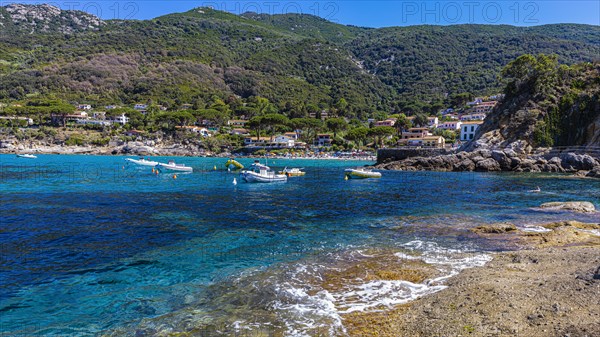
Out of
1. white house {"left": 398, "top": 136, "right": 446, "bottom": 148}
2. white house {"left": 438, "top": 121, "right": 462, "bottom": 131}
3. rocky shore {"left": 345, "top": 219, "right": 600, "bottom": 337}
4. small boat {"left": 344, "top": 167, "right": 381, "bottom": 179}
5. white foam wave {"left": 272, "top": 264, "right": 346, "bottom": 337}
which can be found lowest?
small boat {"left": 344, "top": 167, "right": 381, "bottom": 179}

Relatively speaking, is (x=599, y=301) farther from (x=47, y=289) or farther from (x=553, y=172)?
(x=553, y=172)

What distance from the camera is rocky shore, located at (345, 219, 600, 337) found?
687cm

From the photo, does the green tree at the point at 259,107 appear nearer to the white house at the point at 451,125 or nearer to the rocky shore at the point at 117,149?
the rocky shore at the point at 117,149

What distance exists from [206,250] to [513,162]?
190ft

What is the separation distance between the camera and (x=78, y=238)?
16250 millimetres

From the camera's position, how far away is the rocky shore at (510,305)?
22.5 feet

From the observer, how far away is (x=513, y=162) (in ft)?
189

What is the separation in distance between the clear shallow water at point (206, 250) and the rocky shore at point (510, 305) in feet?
3.01

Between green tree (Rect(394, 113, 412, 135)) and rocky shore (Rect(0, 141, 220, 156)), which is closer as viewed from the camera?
rocky shore (Rect(0, 141, 220, 156))

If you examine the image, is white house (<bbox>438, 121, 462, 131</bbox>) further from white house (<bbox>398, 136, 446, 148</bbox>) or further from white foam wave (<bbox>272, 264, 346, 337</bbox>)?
white foam wave (<bbox>272, 264, 346, 337</bbox>)

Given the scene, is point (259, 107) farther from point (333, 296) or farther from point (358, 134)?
point (333, 296)

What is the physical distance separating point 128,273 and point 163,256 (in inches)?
77.2

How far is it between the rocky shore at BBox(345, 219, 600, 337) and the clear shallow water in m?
0.92

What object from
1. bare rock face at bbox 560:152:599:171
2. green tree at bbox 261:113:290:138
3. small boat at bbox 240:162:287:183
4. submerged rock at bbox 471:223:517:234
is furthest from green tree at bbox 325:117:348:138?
submerged rock at bbox 471:223:517:234
